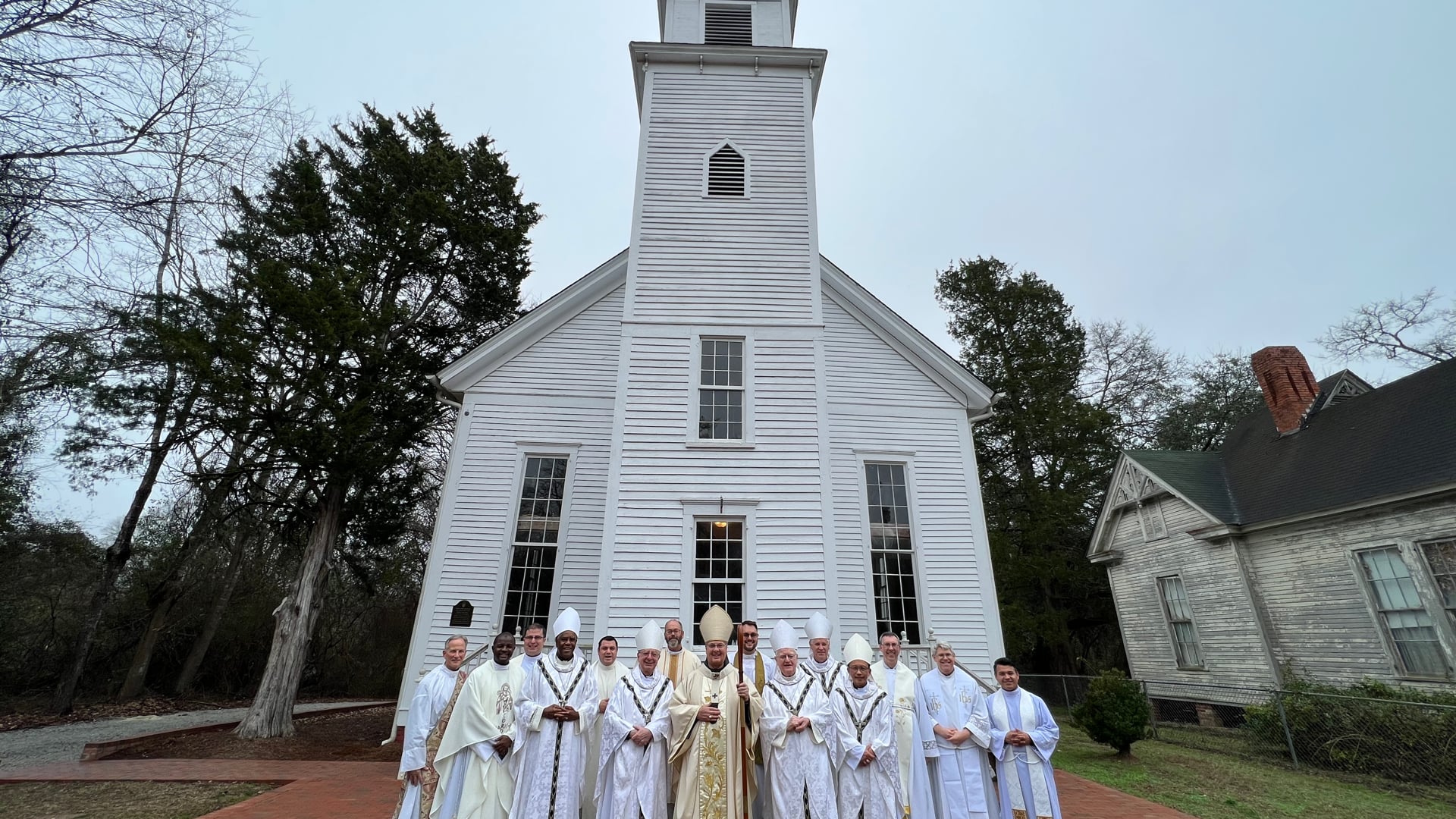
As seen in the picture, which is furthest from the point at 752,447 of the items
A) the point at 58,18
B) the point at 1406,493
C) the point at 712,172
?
the point at 1406,493

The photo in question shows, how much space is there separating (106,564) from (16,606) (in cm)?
523

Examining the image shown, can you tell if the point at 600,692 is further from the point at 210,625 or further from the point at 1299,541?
the point at 210,625

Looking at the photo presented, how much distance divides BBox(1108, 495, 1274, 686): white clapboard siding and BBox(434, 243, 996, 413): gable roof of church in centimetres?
834

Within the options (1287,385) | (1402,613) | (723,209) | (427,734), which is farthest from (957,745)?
(1287,385)

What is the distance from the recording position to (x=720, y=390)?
9.45 m

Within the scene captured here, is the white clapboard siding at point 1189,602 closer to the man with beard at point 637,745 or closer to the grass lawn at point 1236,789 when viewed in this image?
the grass lawn at point 1236,789

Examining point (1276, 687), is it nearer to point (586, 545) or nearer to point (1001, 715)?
point (1001, 715)

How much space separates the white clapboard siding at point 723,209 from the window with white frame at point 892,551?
133 inches

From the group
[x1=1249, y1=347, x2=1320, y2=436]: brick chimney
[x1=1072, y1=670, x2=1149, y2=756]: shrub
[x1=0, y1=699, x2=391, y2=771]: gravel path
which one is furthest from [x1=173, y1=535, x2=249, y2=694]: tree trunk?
[x1=1249, y1=347, x2=1320, y2=436]: brick chimney

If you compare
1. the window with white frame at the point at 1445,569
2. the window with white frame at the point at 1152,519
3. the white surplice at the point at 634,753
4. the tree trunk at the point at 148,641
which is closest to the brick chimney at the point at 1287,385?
the window with white frame at the point at 1152,519

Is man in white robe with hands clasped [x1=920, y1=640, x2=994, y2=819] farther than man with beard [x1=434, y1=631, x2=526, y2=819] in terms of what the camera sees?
Yes

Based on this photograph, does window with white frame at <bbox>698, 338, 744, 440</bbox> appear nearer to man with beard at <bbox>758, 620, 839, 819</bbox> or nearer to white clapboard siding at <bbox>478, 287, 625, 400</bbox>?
white clapboard siding at <bbox>478, 287, 625, 400</bbox>

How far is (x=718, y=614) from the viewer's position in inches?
217

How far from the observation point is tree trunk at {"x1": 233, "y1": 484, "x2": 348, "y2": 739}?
11492mm
